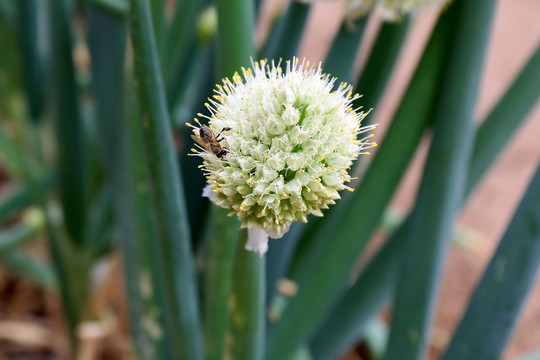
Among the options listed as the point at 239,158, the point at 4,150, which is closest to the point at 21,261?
the point at 4,150

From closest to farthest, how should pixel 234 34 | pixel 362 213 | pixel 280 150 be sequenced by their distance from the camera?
pixel 280 150 < pixel 234 34 < pixel 362 213

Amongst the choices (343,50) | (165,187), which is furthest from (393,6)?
(165,187)

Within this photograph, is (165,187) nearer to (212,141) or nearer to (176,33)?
(212,141)

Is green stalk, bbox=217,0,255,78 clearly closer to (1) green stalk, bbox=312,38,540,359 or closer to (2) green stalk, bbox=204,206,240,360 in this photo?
(2) green stalk, bbox=204,206,240,360

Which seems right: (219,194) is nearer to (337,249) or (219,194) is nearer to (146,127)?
(146,127)

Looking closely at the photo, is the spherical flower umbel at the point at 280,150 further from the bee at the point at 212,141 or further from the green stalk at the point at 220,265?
the green stalk at the point at 220,265

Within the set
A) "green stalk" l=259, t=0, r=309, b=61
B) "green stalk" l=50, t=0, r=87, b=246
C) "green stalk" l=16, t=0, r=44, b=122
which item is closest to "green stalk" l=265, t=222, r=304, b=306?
"green stalk" l=259, t=0, r=309, b=61
